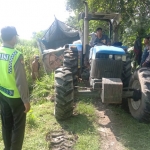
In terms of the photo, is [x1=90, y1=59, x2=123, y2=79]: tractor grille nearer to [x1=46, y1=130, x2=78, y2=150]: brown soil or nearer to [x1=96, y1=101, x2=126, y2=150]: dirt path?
[x1=96, y1=101, x2=126, y2=150]: dirt path

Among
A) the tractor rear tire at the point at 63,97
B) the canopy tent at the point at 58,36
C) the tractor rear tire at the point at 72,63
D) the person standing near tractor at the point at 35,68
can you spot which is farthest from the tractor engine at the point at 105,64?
the canopy tent at the point at 58,36

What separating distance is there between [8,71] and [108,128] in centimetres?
237

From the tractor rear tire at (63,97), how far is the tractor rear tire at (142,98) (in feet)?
4.13

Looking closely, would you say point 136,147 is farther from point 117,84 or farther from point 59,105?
point 59,105

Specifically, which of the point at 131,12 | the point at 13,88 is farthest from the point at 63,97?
the point at 131,12

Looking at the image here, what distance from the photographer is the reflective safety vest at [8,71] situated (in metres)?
2.95

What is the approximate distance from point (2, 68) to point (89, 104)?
3.13 metres

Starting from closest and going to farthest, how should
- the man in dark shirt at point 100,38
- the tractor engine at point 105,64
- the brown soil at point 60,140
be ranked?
the brown soil at point 60,140 → the tractor engine at point 105,64 → the man in dark shirt at point 100,38

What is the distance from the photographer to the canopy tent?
42.8 ft

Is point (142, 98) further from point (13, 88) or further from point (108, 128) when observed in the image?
point (13, 88)

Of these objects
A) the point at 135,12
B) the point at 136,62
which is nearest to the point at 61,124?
the point at 136,62

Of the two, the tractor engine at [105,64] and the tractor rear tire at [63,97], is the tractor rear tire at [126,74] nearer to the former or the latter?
the tractor engine at [105,64]

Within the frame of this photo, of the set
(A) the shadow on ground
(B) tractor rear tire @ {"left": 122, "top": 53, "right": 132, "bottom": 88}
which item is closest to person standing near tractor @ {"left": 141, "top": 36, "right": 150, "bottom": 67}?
(B) tractor rear tire @ {"left": 122, "top": 53, "right": 132, "bottom": 88}

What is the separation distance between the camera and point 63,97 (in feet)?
15.0
